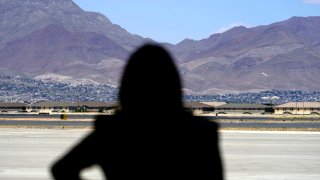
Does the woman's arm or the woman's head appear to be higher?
the woman's head

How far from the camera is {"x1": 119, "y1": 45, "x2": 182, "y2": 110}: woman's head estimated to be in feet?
11.8

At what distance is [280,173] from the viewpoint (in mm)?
18953

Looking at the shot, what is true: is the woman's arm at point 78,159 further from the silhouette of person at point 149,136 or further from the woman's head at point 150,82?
the woman's head at point 150,82

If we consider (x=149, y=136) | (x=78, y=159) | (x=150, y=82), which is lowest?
(x=78, y=159)

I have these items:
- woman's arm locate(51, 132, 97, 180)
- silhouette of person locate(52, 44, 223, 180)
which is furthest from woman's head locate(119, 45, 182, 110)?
woman's arm locate(51, 132, 97, 180)

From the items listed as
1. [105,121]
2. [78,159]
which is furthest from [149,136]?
[78,159]

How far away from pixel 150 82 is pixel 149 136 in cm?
30

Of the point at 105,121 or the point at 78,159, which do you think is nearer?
the point at 78,159

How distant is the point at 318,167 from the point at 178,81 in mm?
18533

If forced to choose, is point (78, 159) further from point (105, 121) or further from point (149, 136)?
point (149, 136)

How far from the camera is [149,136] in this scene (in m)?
3.60

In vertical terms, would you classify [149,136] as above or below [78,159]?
above

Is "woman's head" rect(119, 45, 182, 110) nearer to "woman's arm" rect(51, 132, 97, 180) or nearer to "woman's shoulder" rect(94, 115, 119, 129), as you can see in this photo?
"woman's shoulder" rect(94, 115, 119, 129)

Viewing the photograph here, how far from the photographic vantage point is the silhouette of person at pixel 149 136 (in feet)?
11.6
